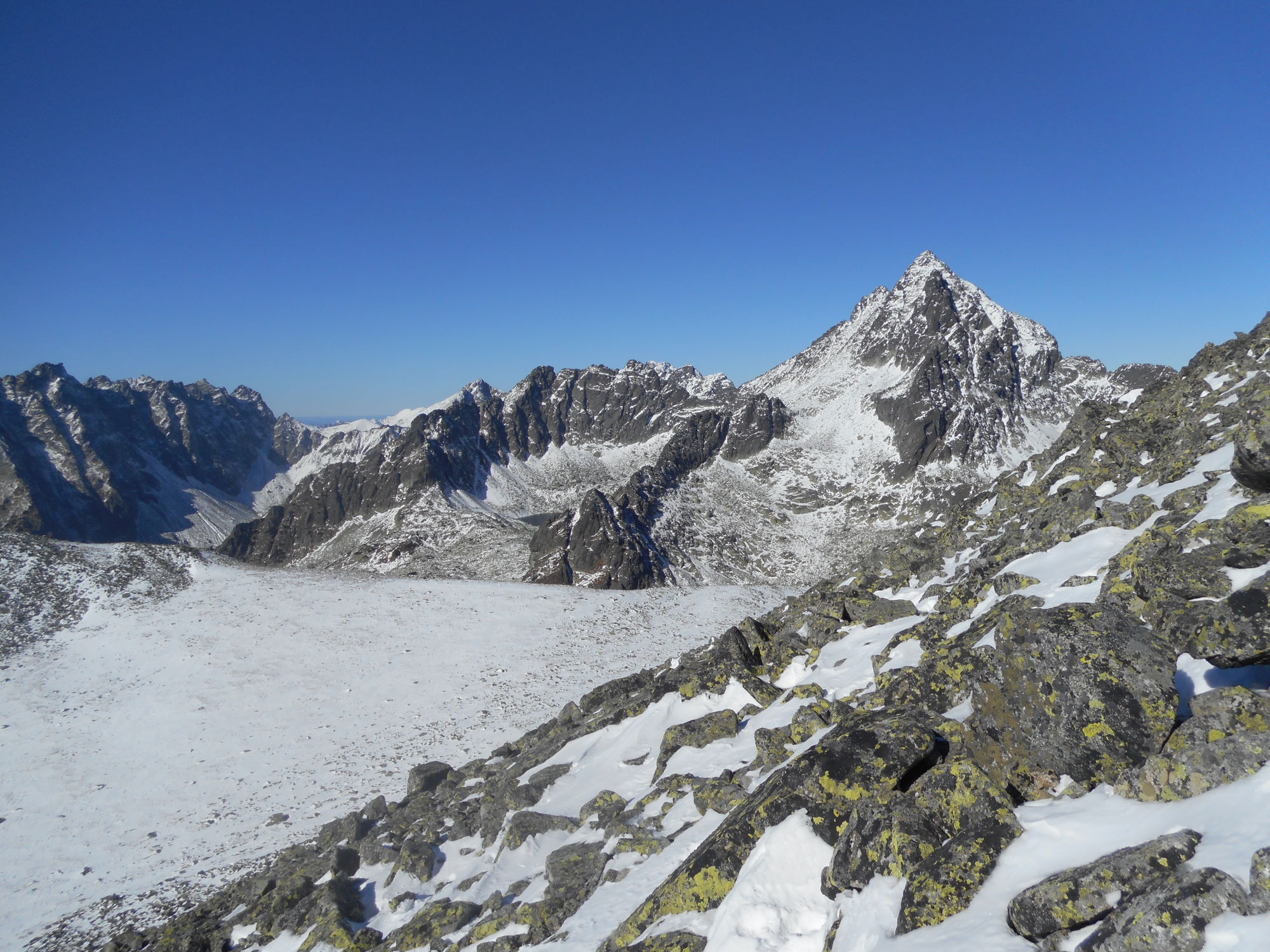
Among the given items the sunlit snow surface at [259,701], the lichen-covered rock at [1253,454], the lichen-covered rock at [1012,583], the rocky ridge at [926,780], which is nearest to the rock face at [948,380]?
the sunlit snow surface at [259,701]

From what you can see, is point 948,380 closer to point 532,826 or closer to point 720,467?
point 720,467

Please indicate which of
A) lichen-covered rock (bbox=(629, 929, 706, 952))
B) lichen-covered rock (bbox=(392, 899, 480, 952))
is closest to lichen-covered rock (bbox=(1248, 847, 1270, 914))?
lichen-covered rock (bbox=(629, 929, 706, 952))

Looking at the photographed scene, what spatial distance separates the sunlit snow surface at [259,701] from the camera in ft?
74.9

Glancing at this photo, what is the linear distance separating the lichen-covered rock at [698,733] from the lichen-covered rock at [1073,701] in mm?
8059

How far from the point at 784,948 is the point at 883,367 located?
185 meters

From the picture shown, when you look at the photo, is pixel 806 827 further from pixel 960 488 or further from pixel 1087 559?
pixel 960 488

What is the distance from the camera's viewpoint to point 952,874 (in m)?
5.98

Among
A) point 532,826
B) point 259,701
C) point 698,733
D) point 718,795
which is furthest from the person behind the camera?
point 259,701

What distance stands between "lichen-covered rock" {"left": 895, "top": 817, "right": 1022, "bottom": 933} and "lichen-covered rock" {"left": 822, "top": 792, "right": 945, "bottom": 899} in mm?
214

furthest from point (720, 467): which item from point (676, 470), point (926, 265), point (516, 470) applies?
point (926, 265)

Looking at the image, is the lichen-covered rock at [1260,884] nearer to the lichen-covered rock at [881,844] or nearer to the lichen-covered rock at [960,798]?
the lichen-covered rock at [960,798]

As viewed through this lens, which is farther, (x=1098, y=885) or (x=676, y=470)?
(x=676, y=470)

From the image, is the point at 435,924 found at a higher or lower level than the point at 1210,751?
lower

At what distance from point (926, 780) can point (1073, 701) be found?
6.98 feet
